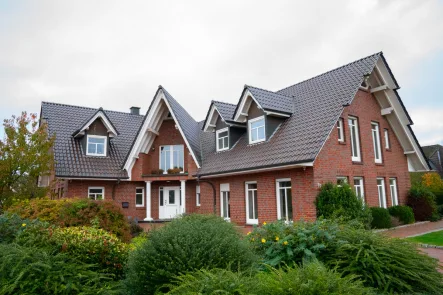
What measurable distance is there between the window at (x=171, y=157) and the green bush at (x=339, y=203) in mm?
10933

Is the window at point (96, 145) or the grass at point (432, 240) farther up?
the window at point (96, 145)

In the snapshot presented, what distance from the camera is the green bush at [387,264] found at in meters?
5.68

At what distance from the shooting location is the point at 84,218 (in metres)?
9.12

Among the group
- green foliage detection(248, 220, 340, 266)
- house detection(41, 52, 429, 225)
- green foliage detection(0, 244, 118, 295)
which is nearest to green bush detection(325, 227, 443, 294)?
green foliage detection(248, 220, 340, 266)

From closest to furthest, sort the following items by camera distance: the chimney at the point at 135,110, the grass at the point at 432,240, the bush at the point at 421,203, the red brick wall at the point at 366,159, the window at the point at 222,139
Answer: the grass at the point at 432,240
the red brick wall at the point at 366,159
the bush at the point at 421,203
the window at the point at 222,139
the chimney at the point at 135,110

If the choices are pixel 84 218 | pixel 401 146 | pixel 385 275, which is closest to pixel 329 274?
pixel 385 275

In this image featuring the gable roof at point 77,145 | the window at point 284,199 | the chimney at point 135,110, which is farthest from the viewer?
the chimney at point 135,110

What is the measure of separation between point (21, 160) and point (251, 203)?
36.7 ft

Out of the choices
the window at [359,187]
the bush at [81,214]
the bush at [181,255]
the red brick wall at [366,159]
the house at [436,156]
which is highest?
the house at [436,156]

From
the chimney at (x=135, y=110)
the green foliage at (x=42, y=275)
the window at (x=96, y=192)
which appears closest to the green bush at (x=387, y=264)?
the green foliage at (x=42, y=275)

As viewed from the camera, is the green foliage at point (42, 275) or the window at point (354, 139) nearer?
the green foliage at point (42, 275)

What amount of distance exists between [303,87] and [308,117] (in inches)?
165

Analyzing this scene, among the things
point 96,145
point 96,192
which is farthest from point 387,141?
point 96,145

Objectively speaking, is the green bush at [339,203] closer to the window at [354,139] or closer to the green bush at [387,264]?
the window at [354,139]
